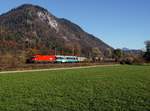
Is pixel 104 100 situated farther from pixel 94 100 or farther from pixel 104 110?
pixel 104 110

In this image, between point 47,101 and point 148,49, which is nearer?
point 47,101

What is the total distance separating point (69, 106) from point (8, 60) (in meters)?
48.9

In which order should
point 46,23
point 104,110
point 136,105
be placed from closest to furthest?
1. point 104,110
2. point 136,105
3. point 46,23

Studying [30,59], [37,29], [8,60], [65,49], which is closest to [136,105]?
[8,60]

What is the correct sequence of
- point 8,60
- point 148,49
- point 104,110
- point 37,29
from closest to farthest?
point 104,110 < point 8,60 < point 148,49 < point 37,29

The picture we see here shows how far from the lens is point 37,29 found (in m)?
168

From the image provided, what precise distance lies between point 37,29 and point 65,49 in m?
45.0

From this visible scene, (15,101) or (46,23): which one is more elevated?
(46,23)

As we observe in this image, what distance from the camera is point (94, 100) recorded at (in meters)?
13.0

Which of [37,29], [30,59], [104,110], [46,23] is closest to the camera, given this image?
[104,110]

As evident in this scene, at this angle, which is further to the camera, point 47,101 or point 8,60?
point 8,60

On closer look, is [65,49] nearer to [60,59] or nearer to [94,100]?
[60,59]

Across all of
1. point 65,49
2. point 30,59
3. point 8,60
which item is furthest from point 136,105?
point 65,49

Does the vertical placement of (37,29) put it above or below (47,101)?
above
